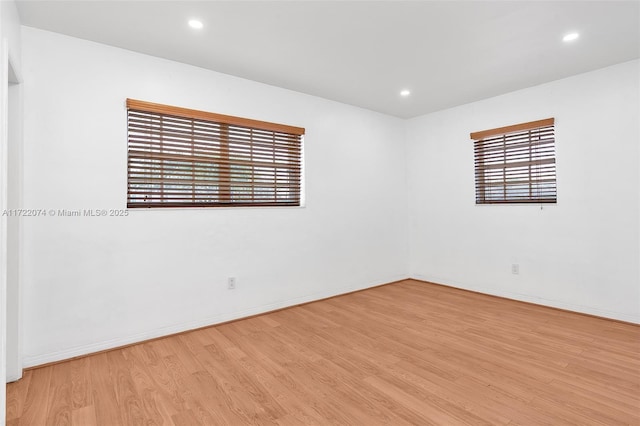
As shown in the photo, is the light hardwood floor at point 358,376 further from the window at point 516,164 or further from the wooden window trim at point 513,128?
the wooden window trim at point 513,128

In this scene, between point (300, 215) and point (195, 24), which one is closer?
point (195, 24)

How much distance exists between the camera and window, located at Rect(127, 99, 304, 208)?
115 inches

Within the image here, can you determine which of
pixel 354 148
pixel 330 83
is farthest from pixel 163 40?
pixel 354 148

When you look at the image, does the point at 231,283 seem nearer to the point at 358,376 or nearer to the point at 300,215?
the point at 300,215

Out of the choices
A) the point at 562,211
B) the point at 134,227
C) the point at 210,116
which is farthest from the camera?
the point at 562,211

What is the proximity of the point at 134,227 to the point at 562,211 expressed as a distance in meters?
4.50

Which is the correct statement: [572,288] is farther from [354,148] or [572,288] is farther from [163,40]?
[163,40]

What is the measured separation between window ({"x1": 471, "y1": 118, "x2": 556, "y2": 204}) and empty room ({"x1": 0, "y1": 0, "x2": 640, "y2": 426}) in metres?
0.03

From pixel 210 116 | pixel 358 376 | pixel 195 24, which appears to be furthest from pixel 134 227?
pixel 358 376

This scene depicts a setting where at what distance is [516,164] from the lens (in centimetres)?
406

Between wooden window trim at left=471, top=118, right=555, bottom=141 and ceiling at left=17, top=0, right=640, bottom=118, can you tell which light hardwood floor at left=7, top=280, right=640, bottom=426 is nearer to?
wooden window trim at left=471, top=118, right=555, bottom=141

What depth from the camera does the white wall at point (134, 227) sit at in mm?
2484

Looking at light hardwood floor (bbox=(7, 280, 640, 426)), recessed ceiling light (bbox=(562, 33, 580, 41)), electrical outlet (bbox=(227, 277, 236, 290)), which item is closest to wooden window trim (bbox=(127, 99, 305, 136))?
electrical outlet (bbox=(227, 277, 236, 290))

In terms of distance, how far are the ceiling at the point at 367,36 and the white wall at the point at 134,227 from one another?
0.29 metres
